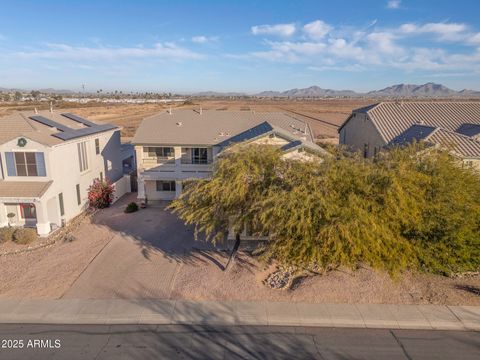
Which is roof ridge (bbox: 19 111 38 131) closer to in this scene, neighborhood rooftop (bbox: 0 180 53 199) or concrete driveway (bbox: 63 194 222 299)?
neighborhood rooftop (bbox: 0 180 53 199)

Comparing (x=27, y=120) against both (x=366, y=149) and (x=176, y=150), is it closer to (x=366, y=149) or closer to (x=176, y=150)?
(x=176, y=150)

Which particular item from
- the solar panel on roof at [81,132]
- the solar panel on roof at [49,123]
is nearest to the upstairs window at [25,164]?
the solar panel on roof at [81,132]

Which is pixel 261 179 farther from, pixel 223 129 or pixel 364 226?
pixel 223 129

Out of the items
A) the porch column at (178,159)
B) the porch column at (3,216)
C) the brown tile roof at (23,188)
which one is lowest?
the porch column at (3,216)

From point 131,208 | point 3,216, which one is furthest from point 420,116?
point 3,216

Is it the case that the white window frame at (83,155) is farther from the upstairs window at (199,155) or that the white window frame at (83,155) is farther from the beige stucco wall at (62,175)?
the upstairs window at (199,155)

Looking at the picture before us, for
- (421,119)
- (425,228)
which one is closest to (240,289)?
(425,228)
